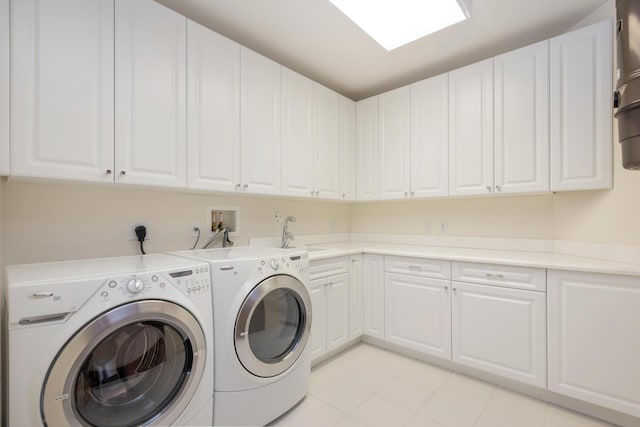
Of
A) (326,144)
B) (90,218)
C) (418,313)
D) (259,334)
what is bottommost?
(418,313)

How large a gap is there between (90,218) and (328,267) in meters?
1.59

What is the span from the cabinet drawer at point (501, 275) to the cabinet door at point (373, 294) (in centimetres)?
62

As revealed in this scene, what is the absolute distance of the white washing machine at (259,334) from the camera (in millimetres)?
1493

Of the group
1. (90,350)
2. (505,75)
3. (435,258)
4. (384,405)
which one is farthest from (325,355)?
(505,75)

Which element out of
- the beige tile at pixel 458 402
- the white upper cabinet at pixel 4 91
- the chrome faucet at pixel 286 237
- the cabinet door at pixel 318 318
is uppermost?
the white upper cabinet at pixel 4 91

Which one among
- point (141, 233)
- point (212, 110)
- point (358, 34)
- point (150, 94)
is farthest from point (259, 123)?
point (141, 233)

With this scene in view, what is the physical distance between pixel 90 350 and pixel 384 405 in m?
1.63

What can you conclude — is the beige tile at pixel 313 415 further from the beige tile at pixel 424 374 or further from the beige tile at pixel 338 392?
the beige tile at pixel 424 374

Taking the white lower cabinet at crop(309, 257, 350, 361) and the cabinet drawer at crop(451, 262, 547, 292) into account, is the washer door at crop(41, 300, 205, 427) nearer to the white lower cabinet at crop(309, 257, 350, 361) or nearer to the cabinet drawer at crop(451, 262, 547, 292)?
the white lower cabinet at crop(309, 257, 350, 361)

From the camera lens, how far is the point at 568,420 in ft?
5.61

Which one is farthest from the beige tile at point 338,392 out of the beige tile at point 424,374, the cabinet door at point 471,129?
the cabinet door at point 471,129

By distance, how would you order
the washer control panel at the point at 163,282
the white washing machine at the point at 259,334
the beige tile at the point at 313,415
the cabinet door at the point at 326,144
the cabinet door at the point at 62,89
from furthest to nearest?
the cabinet door at the point at 326,144 < the beige tile at the point at 313,415 < the white washing machine at the point at 259,334 < the cabinet door at the point at 62,89 < the washer control panel at the point at 163,282

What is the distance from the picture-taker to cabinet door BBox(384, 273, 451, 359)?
2242mm

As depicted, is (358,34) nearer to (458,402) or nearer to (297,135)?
(297,135)
